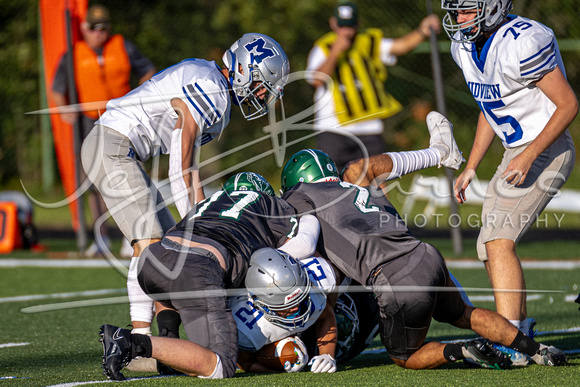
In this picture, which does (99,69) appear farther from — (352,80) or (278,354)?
(278,354)

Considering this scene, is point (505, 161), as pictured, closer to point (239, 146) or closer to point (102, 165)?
point (102, 165)

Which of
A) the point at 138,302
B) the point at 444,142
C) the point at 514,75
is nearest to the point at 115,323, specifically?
the point at 138,302

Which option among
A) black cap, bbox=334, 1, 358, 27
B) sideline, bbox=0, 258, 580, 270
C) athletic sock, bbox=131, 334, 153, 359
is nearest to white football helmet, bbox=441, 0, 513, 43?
athletic sock, bbox=131, 334, 153, 359

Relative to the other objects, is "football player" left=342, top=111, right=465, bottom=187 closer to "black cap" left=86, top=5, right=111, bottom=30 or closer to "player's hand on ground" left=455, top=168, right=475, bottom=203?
"player's hand on ground" left=455, top=168, right=475, bottom=203

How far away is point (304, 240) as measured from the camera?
13.3 ft

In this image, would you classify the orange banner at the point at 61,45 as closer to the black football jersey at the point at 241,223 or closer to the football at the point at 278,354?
the black football jersey at the point at 241,223

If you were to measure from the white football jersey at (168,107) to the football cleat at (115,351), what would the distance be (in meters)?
1.42

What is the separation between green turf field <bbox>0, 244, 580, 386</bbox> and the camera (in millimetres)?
3658

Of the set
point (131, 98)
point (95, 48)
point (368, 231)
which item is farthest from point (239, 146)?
point (368, 231)

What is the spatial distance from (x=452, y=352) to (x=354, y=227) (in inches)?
31.1

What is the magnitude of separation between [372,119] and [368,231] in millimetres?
4425

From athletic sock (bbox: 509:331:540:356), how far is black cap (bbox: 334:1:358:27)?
192 inches

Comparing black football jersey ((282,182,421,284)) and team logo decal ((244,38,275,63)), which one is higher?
team logo decal ((244,38,275,63))

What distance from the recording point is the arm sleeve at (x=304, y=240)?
402cm
